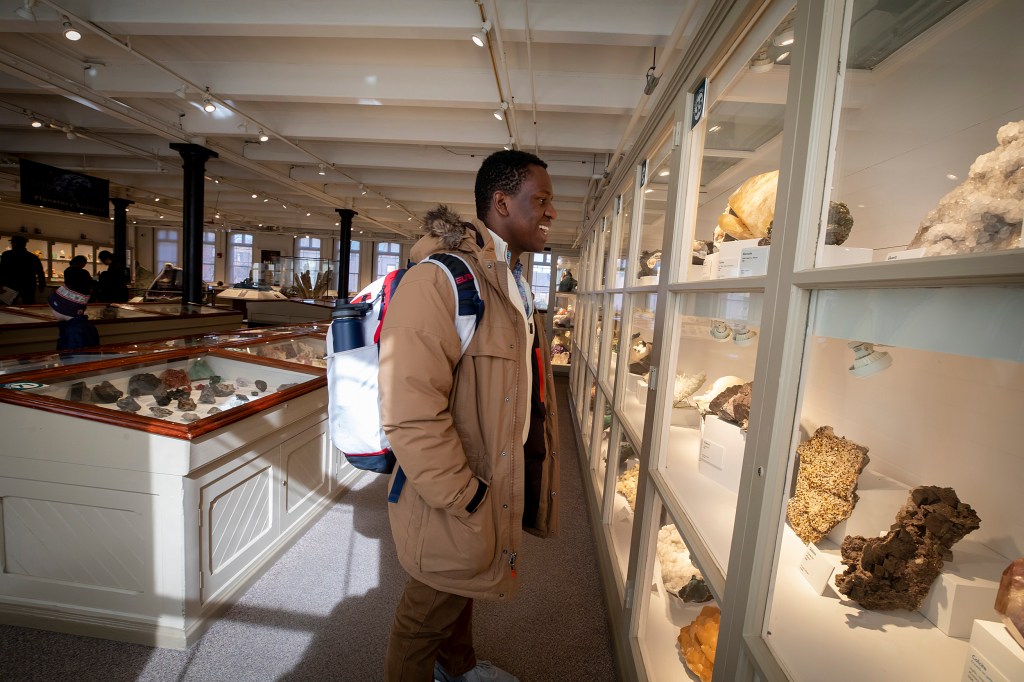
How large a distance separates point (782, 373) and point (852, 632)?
503 mm

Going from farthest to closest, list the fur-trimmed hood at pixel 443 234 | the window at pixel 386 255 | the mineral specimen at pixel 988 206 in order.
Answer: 1. the window at pixel 386 255
2. the fur-trimmed hood at pixel 443 234
3. the mineral specimen at pixel 988 206

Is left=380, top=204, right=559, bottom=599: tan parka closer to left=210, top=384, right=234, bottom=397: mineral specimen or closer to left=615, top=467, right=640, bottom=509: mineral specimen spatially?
left=615, top=467, right=640, bottom=509: mineral specimen

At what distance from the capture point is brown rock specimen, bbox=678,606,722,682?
4.36ft

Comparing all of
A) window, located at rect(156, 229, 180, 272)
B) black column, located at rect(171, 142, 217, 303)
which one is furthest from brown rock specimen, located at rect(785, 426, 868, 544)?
window, located at rect(156, 229, 180, 272)

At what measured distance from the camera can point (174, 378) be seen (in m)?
2.67

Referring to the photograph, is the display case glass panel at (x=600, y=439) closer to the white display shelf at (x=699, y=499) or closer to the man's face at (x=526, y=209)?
the white display shelf at (x=699, y=499)

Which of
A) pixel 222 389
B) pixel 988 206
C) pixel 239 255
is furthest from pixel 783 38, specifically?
pixel 239 255

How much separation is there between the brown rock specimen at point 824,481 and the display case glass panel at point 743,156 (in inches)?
15.8

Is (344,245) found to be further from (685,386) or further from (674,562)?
(674,562)

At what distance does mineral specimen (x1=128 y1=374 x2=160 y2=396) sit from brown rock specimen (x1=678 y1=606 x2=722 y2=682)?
2710mm

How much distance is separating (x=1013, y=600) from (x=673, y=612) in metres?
1.30

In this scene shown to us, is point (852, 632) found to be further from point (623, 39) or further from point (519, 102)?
point (519, 102)

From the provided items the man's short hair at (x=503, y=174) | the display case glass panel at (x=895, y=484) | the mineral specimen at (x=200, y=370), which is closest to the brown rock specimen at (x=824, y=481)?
the display case glass panel at (x=895, y=484)

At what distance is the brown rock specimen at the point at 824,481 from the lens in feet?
3.18
